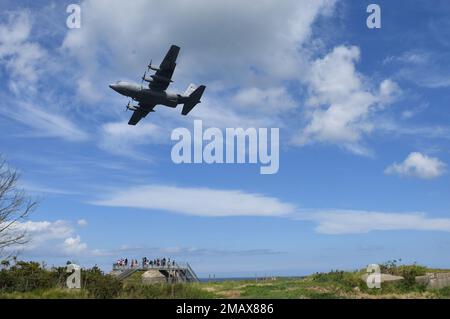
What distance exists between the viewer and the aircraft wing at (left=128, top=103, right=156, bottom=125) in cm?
5839

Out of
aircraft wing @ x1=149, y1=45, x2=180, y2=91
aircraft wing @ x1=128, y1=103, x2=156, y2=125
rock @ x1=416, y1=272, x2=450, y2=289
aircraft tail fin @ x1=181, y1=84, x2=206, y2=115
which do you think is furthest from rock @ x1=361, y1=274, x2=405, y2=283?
aircraft wing @ x1=128, y1=103, x2=156, y2=125

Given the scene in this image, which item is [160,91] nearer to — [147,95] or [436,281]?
[147,95]

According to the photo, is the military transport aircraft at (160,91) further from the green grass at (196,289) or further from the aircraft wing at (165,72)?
the green grass at (196,289)

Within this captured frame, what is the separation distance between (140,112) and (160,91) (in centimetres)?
629

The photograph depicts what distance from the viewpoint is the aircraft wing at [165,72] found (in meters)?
52.8

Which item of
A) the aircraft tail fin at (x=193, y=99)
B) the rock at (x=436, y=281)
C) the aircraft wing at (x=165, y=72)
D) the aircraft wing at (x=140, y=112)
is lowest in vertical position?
the rock at (x=436, y=281)

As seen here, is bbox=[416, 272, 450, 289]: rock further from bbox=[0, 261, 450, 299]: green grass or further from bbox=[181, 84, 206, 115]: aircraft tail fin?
bbox=[181, 84, 206, 115]: aircraft tail fin

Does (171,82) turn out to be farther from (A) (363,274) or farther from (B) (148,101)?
(A) (363,274)

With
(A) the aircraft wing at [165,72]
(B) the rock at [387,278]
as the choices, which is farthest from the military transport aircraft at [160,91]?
(B) the rock at [387,278]

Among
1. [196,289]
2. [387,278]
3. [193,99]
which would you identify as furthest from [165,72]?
[387,278]

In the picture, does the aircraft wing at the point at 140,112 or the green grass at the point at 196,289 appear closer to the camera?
the green grass at the point at 196,289
